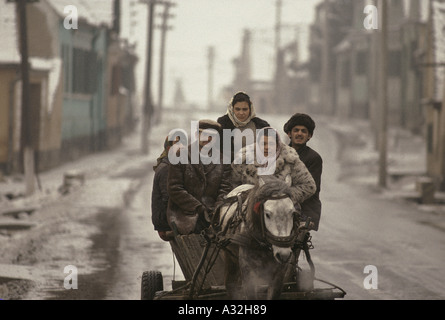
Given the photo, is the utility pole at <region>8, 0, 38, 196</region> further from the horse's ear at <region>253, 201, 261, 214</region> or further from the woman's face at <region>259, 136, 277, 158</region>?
the horse's ear at <region>253, 201, 261, 214</region>

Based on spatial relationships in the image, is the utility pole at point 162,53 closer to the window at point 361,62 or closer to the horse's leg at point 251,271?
the window at point 361,62

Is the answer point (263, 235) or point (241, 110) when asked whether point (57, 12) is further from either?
point (263, 235)

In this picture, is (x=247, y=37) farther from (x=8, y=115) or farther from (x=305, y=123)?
(x=305, y=123)

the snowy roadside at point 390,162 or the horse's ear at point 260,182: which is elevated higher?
the horse's ear at point 260,182

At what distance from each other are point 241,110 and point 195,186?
0.72 metres

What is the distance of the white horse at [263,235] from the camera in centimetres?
637

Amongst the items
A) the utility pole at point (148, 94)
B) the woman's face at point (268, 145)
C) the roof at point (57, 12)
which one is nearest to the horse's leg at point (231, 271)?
the woman's face at point (268, 145)

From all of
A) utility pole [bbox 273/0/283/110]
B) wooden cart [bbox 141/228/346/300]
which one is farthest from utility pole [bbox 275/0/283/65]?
wooden cart [bbox 141/228/346/300]

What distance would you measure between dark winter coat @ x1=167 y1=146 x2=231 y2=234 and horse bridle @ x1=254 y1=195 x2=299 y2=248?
3.72 feet

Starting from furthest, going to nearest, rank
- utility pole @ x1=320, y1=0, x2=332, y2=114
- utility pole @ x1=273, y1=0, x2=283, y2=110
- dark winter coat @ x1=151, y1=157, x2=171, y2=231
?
utility pole @ x1=273, y1=0, x2=283, y2=110
utility pole @ x1=320, y1=0, x2=332, y2=114
dark winter coat @ x1=151, y1=157, x2=171, y2=231

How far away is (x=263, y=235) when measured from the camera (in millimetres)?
6508

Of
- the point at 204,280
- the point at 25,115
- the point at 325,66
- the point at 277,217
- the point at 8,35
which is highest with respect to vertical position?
the point at 325,66

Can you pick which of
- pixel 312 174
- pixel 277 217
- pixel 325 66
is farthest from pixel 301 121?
pixel 325 66

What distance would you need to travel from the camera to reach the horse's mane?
6535 mm
